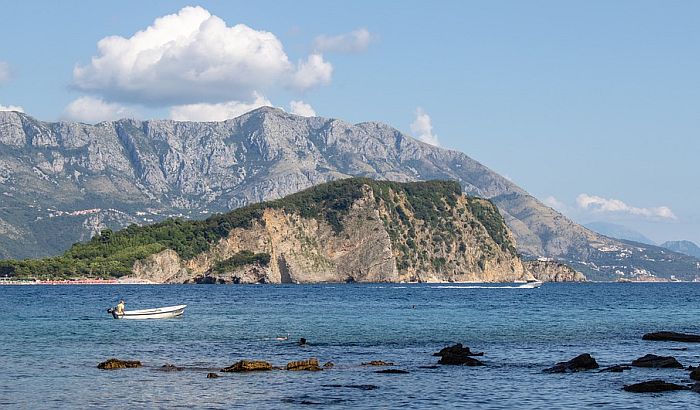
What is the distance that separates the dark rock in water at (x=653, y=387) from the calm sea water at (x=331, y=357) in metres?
1.05

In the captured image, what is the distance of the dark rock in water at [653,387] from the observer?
173ft

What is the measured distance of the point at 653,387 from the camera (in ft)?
174

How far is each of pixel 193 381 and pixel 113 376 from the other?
19.9ft

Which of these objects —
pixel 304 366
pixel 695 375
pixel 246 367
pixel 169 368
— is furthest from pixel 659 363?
pixel 169 368

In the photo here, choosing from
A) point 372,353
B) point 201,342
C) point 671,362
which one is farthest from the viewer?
point 201,342

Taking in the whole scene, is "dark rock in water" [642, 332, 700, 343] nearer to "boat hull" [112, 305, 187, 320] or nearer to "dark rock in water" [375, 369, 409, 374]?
"dark rock in water" [375, 369, 409, 374]

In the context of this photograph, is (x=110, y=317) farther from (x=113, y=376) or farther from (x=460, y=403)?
(x=460, y=403)

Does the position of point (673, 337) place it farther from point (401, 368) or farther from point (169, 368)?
point (169, 368)

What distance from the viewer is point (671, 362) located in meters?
64.4

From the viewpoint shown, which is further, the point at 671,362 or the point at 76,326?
the point at 76,326

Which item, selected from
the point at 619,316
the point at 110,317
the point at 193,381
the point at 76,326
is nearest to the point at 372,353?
the point at 193,381

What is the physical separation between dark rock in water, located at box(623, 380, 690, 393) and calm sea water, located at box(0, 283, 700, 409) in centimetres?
105

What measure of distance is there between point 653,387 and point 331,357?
26764 millimetres

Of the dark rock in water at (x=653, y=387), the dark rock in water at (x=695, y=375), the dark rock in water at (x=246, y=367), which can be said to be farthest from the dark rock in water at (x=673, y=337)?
the dark rock in water at (x=246, y=367)
